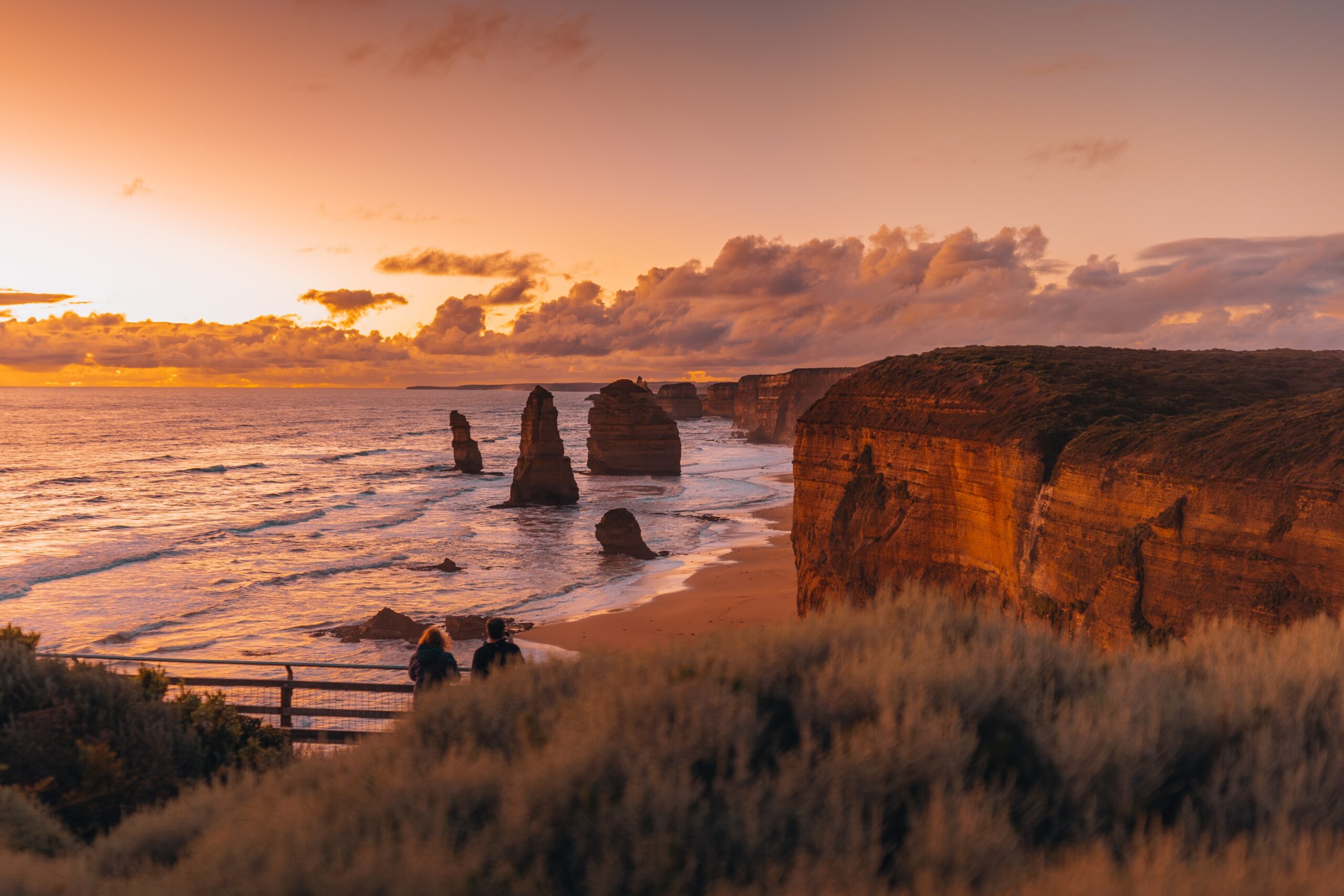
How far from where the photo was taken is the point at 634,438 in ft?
226

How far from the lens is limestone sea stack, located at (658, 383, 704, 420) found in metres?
167

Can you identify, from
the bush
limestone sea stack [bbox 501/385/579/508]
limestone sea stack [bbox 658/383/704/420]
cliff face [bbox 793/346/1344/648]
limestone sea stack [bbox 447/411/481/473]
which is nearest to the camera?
the bush

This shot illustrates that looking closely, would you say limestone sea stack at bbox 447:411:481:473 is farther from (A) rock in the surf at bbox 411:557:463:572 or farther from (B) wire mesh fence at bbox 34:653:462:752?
(B) wire mesh fence at bbox 34:653:462:752

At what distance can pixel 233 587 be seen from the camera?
3106 centimetres

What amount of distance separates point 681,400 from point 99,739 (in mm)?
163322

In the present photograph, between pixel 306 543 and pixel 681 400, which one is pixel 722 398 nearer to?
pixel 681 400

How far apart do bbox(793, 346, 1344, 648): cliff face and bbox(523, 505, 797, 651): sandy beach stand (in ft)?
13.4

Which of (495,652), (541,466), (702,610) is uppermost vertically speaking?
(495,652)

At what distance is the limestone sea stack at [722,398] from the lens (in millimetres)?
176000

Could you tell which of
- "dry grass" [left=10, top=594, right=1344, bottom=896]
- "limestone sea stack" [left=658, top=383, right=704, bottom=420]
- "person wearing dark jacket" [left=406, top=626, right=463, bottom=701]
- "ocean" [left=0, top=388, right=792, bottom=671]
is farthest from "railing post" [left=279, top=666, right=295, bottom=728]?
"limestone sea stack" [left=658, top=383, right=704, bottom=420]

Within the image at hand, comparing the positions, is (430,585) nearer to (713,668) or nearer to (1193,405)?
(1193,405)

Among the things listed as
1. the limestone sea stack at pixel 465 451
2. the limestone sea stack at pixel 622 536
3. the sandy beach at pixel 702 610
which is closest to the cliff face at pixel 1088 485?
the sandy beach at pixel 702 610

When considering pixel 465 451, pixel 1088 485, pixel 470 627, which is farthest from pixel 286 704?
pixel 465 451

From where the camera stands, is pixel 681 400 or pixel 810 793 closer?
pixel 810 793
